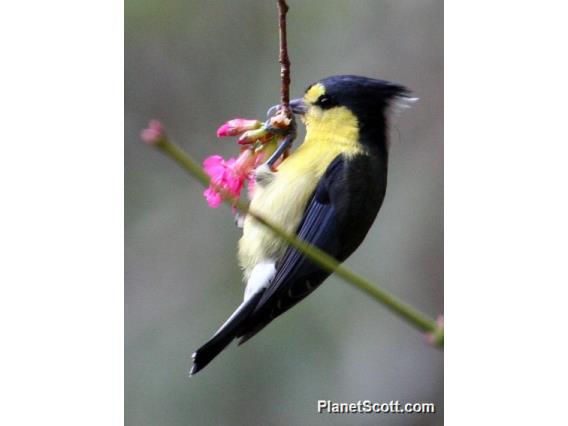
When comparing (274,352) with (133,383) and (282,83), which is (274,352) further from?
(282,83)

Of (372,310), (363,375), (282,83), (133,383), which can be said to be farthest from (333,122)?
(133,383)

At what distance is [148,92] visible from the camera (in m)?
1.82

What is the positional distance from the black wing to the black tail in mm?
16

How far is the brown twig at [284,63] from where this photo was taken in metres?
1.57

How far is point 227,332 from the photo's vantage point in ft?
5.64

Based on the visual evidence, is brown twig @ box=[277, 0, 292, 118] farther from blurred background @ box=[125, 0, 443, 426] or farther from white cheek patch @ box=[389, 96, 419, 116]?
white cheek patch @ box=[389, 96, 419, 116]

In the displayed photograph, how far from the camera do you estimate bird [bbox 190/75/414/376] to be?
1732 millimetres

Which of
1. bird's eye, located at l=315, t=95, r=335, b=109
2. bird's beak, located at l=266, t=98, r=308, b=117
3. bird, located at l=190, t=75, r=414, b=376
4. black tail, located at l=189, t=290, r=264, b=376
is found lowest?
black tail, located at l=189, t=290, r=264, b=376

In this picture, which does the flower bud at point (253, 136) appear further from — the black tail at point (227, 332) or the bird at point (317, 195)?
the black tail at point (227, 332)

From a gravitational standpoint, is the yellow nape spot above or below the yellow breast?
above

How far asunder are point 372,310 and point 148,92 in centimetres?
73

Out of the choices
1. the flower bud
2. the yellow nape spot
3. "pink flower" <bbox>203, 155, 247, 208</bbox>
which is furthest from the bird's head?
"pink flower" <bbox>203, 155, 247, 208</bbox>

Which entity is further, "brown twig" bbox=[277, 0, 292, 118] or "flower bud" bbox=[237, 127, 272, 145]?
"flower bud" bbox=[237, 127, 272, 145]

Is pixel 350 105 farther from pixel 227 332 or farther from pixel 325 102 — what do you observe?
pixel 227 332
